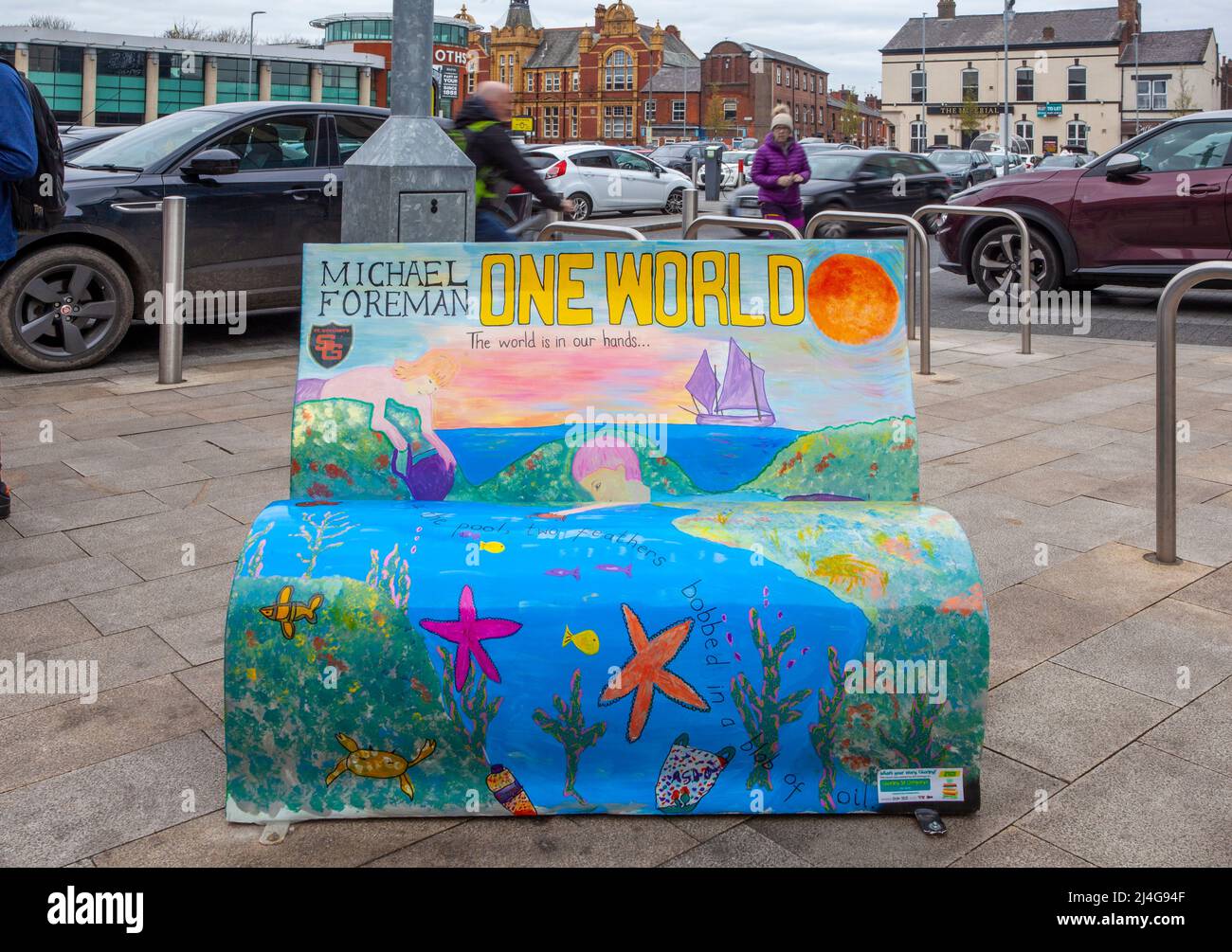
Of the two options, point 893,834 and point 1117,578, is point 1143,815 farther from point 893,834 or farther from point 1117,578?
point 1117,578

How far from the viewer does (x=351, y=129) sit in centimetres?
1002

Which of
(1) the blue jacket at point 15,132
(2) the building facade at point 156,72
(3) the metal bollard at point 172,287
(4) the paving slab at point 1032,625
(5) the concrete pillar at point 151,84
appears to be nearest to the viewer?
(4) the paving slab at point 1032,625

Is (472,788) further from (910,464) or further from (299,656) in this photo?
(910,464)

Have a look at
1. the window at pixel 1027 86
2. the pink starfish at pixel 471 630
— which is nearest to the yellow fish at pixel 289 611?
the pink starfish at pixel 471 630

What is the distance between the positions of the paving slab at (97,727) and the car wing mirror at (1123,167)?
10165 mm

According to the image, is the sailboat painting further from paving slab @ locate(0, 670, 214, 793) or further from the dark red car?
the dark red car

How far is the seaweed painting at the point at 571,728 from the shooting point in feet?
8.87

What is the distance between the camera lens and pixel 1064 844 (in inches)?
105

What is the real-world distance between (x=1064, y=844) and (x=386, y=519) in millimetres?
1672

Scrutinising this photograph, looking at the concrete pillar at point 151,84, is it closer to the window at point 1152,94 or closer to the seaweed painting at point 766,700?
the window at point 1152,94

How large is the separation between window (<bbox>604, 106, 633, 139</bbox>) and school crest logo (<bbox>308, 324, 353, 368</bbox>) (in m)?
110

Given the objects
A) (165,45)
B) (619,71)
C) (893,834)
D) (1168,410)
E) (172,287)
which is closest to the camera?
(893,834)

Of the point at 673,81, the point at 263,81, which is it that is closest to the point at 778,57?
the point at 673,81

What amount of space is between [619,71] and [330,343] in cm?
11430
